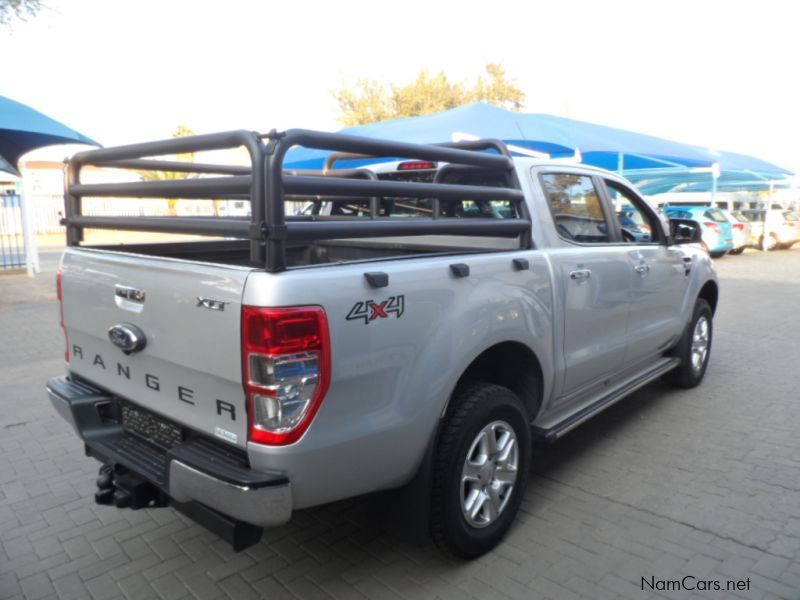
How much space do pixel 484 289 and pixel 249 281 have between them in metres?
1.15

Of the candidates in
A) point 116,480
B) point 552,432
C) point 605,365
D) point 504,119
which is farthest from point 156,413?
point 504,119

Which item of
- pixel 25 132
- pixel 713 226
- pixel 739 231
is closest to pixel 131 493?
pixel 25 132

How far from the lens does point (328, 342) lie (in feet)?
7.09

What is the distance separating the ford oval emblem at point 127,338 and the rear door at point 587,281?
2.09 m

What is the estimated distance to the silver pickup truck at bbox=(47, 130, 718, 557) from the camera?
7.07ft

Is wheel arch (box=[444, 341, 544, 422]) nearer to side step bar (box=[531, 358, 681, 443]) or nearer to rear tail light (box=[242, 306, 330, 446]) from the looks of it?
side step bar (box=[531, 358, 681, 443])

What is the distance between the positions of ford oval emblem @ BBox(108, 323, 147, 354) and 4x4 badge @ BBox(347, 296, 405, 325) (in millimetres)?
954

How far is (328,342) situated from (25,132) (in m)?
10.6

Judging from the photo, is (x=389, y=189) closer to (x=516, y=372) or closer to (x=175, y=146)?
(x=175, y=146)

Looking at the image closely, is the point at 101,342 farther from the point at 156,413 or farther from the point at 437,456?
the point at 437,456

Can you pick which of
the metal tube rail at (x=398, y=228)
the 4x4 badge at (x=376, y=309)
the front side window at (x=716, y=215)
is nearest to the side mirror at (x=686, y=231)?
the metal tube rail at (x=398, y=228)

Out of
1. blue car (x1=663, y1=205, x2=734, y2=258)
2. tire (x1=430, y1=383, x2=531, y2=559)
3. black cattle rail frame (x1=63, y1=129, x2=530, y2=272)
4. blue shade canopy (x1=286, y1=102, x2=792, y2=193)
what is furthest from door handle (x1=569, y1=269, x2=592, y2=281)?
blue car (x1=663, y1=205, x2=734, y2=258)

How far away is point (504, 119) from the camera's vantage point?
36.9 feet

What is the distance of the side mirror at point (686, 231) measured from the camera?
4.86 meters
